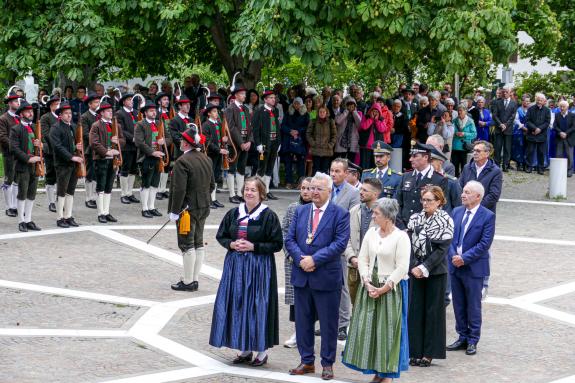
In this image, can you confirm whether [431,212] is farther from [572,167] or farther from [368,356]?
[572,167]

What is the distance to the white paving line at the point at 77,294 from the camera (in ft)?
41.4

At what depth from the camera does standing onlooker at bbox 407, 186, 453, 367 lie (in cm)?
1030

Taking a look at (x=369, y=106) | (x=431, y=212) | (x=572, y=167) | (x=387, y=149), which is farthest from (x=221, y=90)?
(x=431, y=212)

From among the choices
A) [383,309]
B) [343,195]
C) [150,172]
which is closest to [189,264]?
[343,195]

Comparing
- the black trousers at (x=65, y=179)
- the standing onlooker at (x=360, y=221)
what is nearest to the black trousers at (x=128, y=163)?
the black trousers at (x=65, y=179)

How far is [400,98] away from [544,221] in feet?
22.0

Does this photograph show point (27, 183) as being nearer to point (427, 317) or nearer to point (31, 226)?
point (31, 226)

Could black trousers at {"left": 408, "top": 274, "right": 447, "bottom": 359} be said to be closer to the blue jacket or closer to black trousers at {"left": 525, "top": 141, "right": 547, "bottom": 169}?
the blue jacket

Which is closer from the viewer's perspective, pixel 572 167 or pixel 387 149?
pixel 387 149

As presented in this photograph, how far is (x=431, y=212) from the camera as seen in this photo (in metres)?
10.4

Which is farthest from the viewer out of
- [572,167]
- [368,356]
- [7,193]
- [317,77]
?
[572,167]

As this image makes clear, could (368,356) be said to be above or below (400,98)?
below

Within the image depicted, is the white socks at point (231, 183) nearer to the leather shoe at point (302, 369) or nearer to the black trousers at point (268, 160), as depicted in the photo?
the black trousers at point (268, 160)

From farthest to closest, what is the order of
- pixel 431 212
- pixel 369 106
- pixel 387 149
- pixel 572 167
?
pixel 572 167 < pixel 369 106 < pixel 387 149 < pixel 431 212
